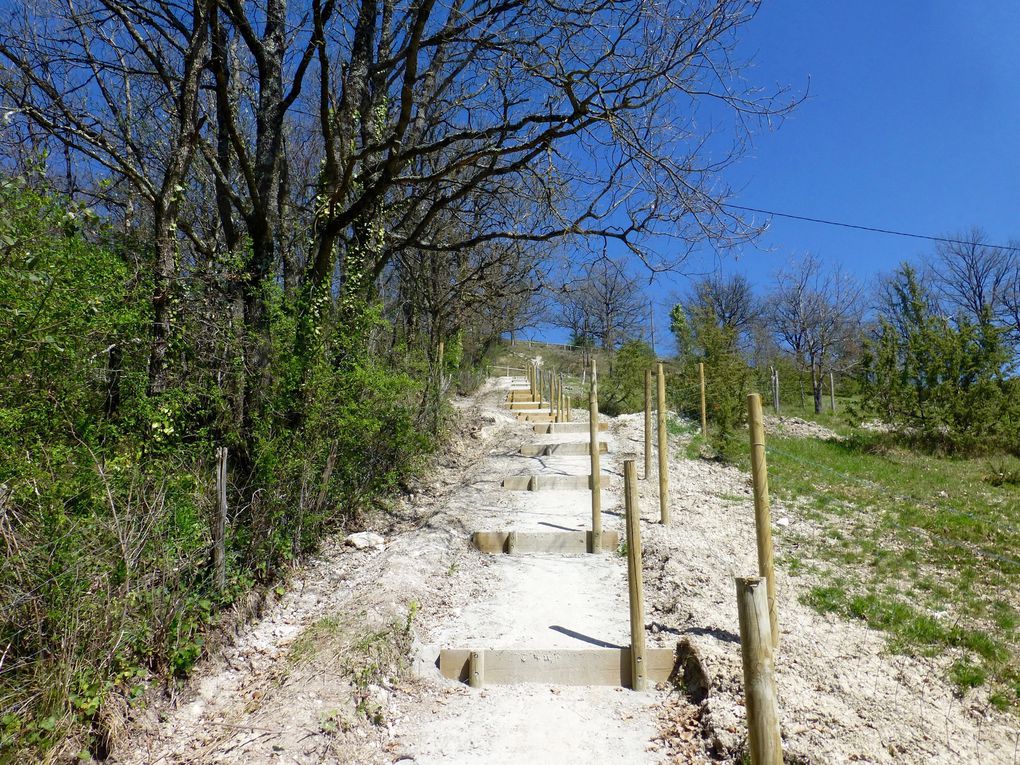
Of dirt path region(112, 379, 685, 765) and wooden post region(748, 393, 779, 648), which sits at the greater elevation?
wooden post region(748, 393, 779, 648)

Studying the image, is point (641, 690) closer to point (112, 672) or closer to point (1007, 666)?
point (1007, 666)

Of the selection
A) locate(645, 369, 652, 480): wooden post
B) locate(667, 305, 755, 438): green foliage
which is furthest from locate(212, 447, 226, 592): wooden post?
locate(667, 305, 755, 438): green foliage

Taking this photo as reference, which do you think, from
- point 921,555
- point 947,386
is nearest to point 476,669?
point 921,555

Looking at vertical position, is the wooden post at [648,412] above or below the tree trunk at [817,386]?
below

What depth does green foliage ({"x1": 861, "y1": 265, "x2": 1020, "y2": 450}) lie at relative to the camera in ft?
51.2

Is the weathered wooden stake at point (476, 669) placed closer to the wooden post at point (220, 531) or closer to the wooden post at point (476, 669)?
the wooden post at point (476, 669)

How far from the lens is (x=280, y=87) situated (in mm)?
6641

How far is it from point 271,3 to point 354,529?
223 inches

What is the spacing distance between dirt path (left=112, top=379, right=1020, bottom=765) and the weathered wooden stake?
0.24 feet

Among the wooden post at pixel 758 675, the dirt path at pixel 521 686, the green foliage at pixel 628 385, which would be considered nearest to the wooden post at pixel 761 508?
the dirt path at pixel 521 686

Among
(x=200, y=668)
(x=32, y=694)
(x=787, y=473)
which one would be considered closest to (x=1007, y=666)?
(x=200, y=668)

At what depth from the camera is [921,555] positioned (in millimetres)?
6551

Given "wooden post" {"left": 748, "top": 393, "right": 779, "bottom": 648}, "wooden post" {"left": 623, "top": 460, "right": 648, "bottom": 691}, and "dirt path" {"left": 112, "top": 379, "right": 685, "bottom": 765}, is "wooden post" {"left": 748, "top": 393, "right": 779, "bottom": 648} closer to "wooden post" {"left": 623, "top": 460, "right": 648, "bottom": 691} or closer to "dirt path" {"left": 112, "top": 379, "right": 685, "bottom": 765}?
"wooden post" {"left": 623, "top": 460, "right": 648, "bottom": 691}

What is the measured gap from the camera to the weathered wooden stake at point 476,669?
4.12 m
